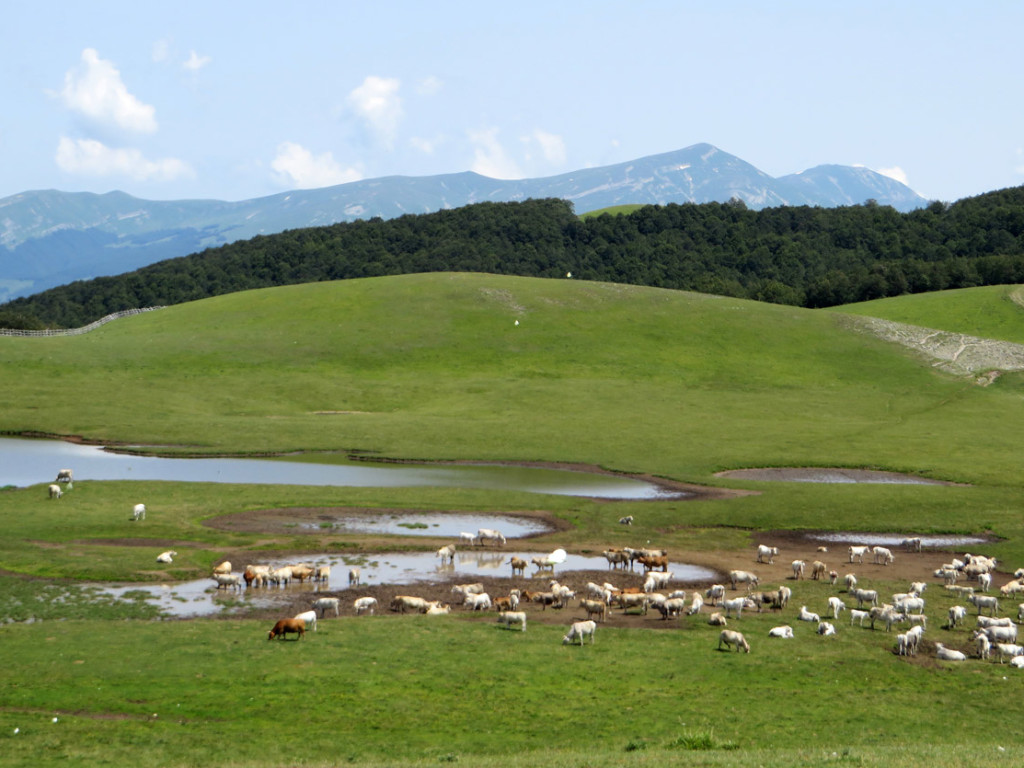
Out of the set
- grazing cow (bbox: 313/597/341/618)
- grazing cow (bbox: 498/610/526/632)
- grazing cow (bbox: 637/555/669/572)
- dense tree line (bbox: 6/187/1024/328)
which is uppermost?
dense tree line (bbox: 6/187/1024/328)

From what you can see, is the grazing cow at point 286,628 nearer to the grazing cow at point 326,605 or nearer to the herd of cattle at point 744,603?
the herd of cattle at point 744,603

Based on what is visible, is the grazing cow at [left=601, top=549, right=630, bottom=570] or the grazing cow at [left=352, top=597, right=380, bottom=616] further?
the grazing cow at [left=601, top=549, right=630, bottom=570]

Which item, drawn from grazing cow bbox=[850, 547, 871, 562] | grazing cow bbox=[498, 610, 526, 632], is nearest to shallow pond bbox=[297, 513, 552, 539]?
grazing cow bbox=[850, 547, 871, 562]

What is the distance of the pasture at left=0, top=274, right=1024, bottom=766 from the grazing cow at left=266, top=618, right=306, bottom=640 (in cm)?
49

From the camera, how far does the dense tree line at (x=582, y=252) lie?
176m

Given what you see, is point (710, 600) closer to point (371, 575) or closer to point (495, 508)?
point (371, 575)

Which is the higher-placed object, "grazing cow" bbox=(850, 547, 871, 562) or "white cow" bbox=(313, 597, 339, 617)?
"white cow" bbox=(313, 597, 339, 617)

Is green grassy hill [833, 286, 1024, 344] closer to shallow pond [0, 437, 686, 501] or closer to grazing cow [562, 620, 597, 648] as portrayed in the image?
shallow pond [0, 437, 686, 501]

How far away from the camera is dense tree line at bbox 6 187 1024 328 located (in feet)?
577

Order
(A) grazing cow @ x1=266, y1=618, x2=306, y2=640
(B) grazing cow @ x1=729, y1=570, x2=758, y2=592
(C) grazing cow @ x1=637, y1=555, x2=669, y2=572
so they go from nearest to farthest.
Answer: (A) grazing cow @ x1=266, y1=618, x2=306, y2=640 → (B) grazing cow @ x1=729, y1=570, x2=758, y2=592 → (C) grazing cow @ x1=637, y1=555, x2=669, y2=572

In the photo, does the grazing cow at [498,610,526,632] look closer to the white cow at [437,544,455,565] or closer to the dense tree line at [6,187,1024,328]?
the white cow at [437,544,455,565]

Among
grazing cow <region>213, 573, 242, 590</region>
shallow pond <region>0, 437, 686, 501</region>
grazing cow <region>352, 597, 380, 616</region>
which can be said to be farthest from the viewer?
shallow pond <region>0, 437, 686, 501</region>

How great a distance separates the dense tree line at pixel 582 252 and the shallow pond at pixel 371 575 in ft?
417

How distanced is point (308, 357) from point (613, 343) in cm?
3097
